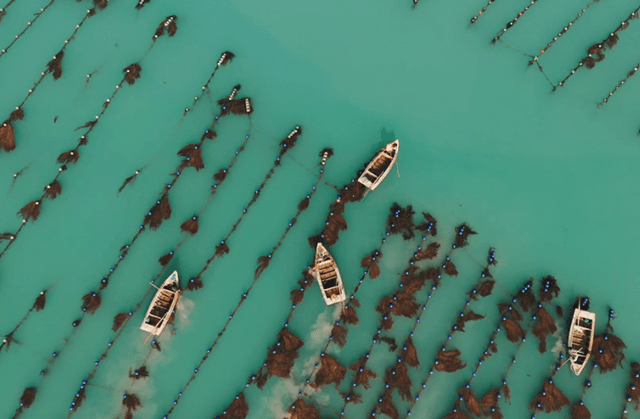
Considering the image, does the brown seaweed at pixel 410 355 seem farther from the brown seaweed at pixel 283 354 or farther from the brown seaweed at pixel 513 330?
the brown seaweed at pixel 283 354

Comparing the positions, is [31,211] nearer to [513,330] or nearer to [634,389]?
[513,330]

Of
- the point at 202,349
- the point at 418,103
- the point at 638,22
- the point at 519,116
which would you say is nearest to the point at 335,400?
the point at 202,349

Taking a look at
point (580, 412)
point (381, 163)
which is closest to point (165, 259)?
point (381, 163)

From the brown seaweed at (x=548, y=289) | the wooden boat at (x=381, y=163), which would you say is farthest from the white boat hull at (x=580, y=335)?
the wooden boat at (x=381, y=163)

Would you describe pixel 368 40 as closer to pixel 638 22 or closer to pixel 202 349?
pixel 638 22

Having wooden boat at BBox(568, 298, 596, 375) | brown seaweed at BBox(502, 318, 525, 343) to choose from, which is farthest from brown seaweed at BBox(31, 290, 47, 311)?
wooden boat at BBox(568, 298, 596, 375)

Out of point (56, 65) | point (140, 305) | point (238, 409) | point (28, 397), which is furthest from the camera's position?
point (56, 65)
